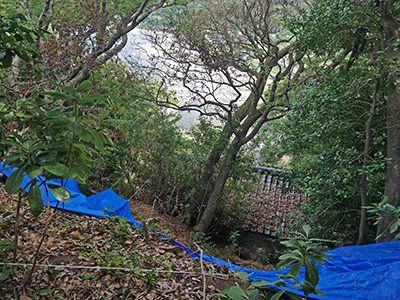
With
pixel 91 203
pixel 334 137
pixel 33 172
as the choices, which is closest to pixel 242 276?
pixel 33 172

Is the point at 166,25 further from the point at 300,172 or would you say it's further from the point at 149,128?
the point at 300,172

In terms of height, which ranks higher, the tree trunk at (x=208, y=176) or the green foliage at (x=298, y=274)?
the tree trunk at (x=208, y=176)

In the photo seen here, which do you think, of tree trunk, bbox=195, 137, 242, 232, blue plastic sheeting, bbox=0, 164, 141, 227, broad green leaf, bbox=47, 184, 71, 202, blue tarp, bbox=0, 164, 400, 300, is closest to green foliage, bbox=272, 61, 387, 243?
blue tarp, bbox=0, 164, 400, 300

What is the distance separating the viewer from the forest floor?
7.16 ft

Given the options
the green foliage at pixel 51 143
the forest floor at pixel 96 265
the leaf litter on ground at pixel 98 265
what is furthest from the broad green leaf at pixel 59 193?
the leaf litter on ground at pixel 98 265

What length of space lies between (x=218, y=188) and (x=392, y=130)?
368cm

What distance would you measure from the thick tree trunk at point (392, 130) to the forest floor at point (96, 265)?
2416 millimetres

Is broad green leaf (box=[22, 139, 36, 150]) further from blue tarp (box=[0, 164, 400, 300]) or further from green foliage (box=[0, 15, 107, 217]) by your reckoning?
blue tarp (box=[0, 164, 400, 300])

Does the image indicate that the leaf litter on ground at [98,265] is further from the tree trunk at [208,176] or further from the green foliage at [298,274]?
the tree trunk at [208,176]

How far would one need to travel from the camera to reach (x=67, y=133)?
186cm

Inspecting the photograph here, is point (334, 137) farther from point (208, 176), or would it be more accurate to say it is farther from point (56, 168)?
point (56, 168)

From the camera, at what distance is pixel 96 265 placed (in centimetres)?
250

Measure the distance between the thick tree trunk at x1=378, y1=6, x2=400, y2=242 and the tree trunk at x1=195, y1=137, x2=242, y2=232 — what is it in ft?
10.0

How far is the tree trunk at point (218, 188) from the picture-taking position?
6711 mm
